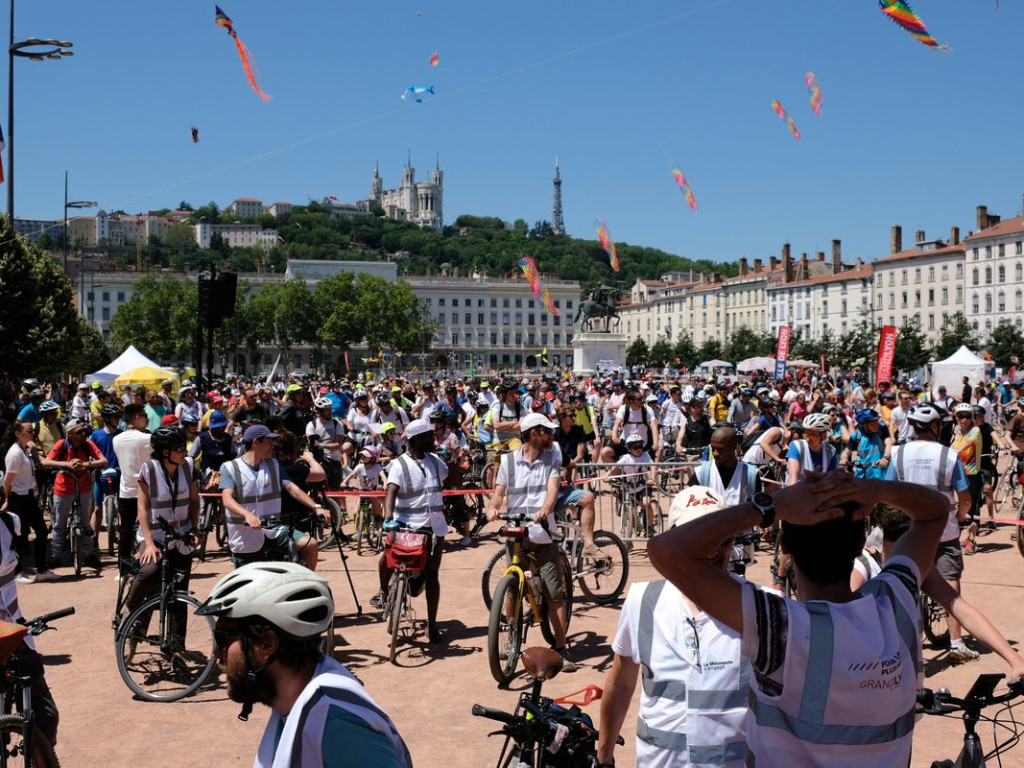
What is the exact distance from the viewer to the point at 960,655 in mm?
7504

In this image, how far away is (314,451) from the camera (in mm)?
14438

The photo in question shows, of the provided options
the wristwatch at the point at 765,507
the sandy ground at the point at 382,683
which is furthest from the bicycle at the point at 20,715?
the wristwatch at the point at 765,507

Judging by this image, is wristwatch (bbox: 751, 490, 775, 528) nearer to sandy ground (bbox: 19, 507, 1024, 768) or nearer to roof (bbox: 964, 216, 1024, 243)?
sandy ground (bbox: 19, 507, 1024, 768)

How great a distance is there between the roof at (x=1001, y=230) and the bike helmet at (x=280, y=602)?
305 feet

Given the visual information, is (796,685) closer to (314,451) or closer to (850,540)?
(850,540)

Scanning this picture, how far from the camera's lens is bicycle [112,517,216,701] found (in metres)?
6.90

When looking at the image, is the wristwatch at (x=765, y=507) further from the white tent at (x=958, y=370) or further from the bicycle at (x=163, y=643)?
the white tent at (x=958, y=370)

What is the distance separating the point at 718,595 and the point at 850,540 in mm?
352

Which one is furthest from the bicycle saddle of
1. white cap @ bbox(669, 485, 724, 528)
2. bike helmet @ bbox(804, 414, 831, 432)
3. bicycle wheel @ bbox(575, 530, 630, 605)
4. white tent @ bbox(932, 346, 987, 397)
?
white tent @ bbox(932, 346, 987, 397)

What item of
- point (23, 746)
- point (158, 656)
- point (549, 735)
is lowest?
point (158, 656)

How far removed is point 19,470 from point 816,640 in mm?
9736

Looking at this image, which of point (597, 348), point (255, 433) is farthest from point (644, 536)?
point (597, 348)

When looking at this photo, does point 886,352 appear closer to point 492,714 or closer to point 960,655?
point 960,655

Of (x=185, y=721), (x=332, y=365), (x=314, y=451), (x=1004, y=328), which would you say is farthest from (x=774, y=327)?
(x=185, y=721)
